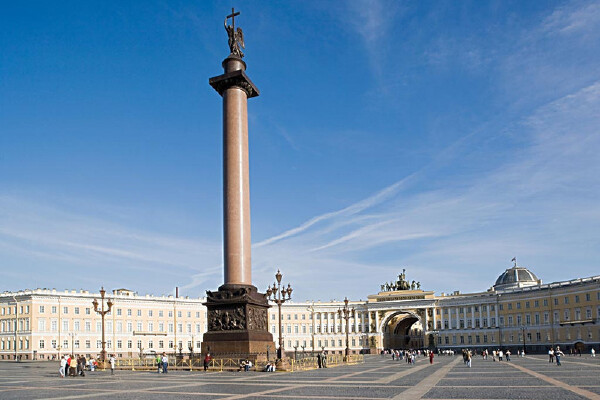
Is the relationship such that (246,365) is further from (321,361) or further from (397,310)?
(397,310)

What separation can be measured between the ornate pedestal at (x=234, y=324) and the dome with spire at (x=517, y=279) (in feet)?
321

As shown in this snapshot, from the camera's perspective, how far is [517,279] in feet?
409

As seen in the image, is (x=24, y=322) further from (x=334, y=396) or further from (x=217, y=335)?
(x=334, y=396)

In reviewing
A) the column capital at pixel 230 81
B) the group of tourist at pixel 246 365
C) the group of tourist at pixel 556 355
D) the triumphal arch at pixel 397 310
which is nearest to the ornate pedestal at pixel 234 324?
the group of tourist at pixel 246 365

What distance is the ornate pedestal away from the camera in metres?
38.1

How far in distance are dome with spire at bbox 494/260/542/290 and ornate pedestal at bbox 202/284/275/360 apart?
97.9 m

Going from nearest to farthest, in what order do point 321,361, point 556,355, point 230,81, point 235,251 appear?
point 235,251
point 230,81
point 321,361
point 556,355

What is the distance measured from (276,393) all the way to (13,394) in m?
10.9

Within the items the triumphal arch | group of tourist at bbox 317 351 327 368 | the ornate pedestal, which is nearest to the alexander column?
the ornate pedestal

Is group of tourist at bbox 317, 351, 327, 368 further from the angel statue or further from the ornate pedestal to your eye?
the angel statue

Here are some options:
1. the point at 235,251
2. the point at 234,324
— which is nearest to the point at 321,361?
the point at 234,324

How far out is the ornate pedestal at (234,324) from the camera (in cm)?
3806

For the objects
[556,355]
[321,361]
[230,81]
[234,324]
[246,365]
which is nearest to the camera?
[246,365]

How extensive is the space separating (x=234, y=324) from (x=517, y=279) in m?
100.0
